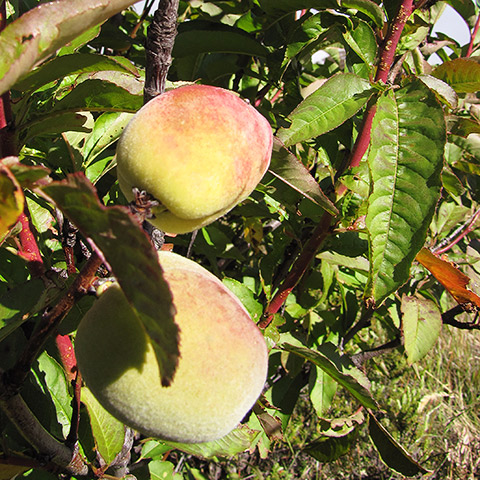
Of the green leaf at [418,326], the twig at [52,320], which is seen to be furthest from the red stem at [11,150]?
the green leaf at [418,326]

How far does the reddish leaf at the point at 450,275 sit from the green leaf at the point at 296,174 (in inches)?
12.9

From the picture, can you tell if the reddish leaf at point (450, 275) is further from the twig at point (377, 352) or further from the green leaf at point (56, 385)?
the green leaf at point (56, 385)

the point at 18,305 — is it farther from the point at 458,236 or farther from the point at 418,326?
the point at 458,236

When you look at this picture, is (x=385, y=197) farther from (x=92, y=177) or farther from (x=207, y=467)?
(x=207, y=467)

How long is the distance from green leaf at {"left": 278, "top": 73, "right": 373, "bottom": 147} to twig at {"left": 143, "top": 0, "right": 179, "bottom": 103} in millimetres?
292

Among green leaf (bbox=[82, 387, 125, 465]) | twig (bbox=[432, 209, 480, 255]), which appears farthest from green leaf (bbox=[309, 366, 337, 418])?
green leaf (bbox=[82, 387, 125, 465])

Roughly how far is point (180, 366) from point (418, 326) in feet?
3.38

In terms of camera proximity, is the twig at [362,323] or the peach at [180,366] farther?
the twig at [362,323]

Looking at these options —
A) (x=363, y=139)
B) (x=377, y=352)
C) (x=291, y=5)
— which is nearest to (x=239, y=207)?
(x=363, y=139)

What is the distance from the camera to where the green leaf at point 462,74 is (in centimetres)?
100

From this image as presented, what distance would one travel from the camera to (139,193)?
57 cm

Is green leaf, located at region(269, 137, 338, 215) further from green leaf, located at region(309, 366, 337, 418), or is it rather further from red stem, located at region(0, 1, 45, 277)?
green leaf, located at region(309, 366, 337, 418)

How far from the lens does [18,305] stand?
0.69 metres

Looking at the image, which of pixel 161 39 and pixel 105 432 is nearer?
pixel 161 39
